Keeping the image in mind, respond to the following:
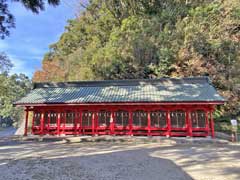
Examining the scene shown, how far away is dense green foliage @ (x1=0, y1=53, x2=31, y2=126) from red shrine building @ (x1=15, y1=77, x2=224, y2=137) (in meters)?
7.67

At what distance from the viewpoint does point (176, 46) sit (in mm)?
18469

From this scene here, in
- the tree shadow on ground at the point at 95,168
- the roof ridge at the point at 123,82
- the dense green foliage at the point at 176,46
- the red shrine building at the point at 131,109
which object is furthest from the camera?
the dense green foliage at the point at 176,46

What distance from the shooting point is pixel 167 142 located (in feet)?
36.5

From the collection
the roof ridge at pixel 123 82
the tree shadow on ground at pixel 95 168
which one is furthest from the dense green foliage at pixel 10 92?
the tree shadow on ground at pixel 95 168

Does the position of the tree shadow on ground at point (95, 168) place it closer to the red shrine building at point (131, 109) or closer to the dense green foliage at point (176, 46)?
the red shrine building at point (131, 109)

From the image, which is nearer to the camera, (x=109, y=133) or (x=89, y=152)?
(x=89, y=152)

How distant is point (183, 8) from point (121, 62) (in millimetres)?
9592

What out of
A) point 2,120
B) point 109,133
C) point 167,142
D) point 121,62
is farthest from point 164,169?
point 2,120

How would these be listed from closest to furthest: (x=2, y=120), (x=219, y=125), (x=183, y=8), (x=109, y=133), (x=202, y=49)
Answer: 1. (x=109, y=133)
2. (x=219, y=125)
3. (x=202, y=49)
4. (x=183, y=8)
5. (x=2, y=120)

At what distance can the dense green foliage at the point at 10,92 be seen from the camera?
19858 millimetres

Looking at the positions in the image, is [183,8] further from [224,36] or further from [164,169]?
[164,169]

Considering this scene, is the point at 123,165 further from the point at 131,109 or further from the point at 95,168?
the point at 131,109

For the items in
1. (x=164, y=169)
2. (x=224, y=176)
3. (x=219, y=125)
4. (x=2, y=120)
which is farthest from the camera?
(x=2, y=120)

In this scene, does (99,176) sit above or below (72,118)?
below
